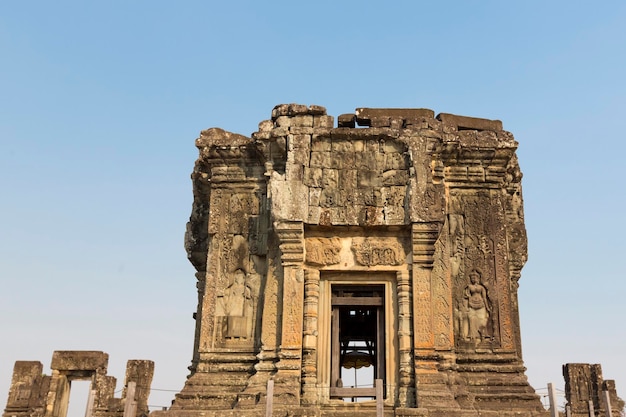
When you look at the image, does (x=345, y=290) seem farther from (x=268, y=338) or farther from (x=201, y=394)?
(x=201, y=394)

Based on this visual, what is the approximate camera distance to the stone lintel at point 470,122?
11.8 metres

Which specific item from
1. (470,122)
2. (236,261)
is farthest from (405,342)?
(470,122)

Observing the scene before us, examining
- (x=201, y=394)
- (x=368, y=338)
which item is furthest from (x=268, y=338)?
(x=368, y=338)

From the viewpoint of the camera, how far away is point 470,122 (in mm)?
12031

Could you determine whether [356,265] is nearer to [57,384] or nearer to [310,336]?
[310,336]

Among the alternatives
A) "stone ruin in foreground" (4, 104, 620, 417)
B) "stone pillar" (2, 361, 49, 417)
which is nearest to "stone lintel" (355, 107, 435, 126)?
"stone ruin in foreground" (4, 104, 620, 417)

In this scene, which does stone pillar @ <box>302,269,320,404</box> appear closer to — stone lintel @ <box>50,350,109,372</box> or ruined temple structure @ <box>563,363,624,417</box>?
ruined temple structure @ <box>563,363,624,417</box>

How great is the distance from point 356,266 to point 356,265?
17 mm

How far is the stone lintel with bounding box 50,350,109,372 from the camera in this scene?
15883 mm

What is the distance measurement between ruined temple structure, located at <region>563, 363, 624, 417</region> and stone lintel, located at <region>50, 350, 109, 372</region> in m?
10.6

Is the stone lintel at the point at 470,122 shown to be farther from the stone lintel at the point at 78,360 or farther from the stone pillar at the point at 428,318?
the stone lintel at the point at 78,360

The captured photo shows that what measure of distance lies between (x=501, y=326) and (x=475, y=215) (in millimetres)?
1965

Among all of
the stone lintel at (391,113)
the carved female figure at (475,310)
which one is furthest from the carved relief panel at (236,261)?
the carved female figure at (475,310)

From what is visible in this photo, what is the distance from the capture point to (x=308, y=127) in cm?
1087
